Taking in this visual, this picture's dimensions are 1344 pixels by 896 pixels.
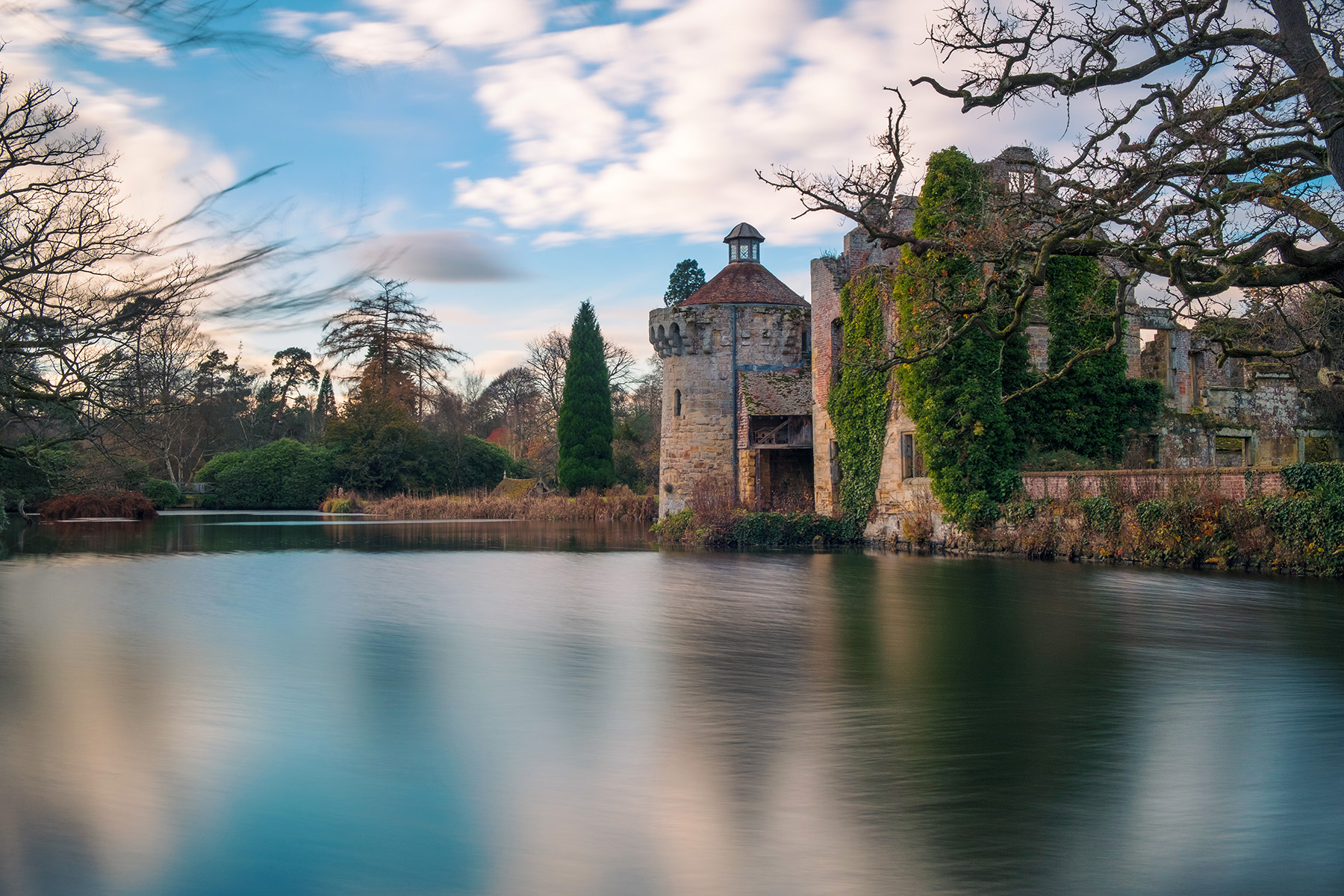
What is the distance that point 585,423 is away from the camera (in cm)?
4712

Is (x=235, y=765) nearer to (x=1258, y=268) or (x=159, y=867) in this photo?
(x=159, y=867)

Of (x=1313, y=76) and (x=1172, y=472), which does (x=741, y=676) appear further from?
(x=1172, y=472)

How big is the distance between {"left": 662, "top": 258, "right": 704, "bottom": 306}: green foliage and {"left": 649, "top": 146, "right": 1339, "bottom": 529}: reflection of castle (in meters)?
25.4

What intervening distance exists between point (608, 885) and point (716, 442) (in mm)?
30123

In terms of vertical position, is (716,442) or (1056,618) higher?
(716,442)

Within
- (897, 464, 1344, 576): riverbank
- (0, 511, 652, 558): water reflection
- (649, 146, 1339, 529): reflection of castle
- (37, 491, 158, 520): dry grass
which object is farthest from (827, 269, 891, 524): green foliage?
(37, 491, 158, 520): dry grass

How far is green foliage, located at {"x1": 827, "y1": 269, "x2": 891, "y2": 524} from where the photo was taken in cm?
2664

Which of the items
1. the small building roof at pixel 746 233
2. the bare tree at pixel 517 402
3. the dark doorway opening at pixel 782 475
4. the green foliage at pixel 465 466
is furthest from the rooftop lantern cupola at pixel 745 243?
the bare tree at pixel 517 402

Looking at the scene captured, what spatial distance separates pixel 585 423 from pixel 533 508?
4648mm

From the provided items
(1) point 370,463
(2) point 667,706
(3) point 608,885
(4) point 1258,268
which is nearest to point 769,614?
(2) point 667,706

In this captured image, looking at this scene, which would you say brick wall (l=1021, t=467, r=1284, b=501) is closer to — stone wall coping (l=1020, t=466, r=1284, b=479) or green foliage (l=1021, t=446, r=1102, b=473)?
stone wall coping (l=1020, t=466, r=1284, b=479)

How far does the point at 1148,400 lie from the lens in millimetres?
25125

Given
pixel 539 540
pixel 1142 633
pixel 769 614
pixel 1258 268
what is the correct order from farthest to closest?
pixel 539 540
pixel 769 614
pixel 1142 633
pixel 1258 268

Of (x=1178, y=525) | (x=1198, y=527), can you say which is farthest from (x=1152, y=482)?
(x=1198, y=527)
